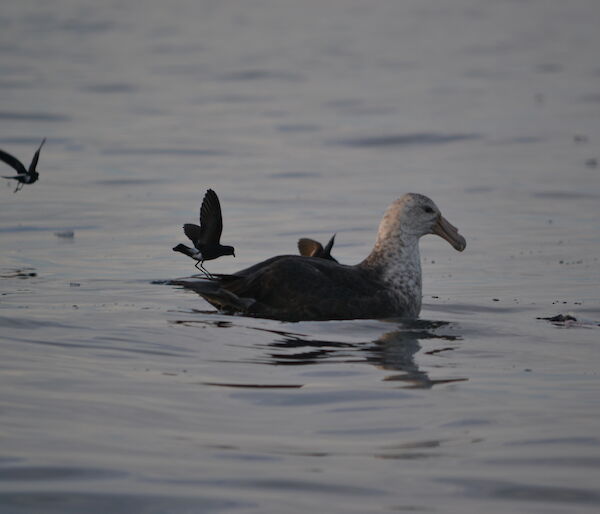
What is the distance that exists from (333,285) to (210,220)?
1.04m

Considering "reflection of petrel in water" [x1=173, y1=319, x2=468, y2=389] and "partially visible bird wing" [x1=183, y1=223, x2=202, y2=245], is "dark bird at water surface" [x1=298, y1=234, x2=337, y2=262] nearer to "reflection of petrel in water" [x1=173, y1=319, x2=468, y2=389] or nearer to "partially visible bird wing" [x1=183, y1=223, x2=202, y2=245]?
"partially visible bird wing" [x1=183, y1=223, x2=202, y2=245]

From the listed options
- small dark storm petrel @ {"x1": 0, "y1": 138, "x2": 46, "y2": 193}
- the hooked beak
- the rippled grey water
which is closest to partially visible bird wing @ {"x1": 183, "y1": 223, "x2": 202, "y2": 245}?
the rippled grey water

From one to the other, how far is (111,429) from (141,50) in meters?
27.9

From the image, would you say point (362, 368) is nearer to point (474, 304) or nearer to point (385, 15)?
point (474, 304)

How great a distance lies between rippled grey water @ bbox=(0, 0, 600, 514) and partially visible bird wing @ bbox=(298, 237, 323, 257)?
108 centimetres

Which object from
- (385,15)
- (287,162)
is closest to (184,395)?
(287,162)

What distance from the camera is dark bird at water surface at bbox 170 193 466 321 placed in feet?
33.4

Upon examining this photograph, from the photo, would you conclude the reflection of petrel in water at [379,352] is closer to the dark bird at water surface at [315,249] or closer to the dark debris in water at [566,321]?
the dark debris in water at [566,321]

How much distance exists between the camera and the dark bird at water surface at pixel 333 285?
10195 millimetres

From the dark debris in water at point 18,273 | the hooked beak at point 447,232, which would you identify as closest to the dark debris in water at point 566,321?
the hooked beak at point 447,232

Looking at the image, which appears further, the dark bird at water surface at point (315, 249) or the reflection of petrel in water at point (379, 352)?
the dark bird at water surface at point (315, 249)

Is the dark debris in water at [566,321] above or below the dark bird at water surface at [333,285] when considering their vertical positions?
below

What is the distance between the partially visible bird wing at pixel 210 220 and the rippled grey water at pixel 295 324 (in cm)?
58

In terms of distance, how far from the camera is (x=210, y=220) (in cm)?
1012
